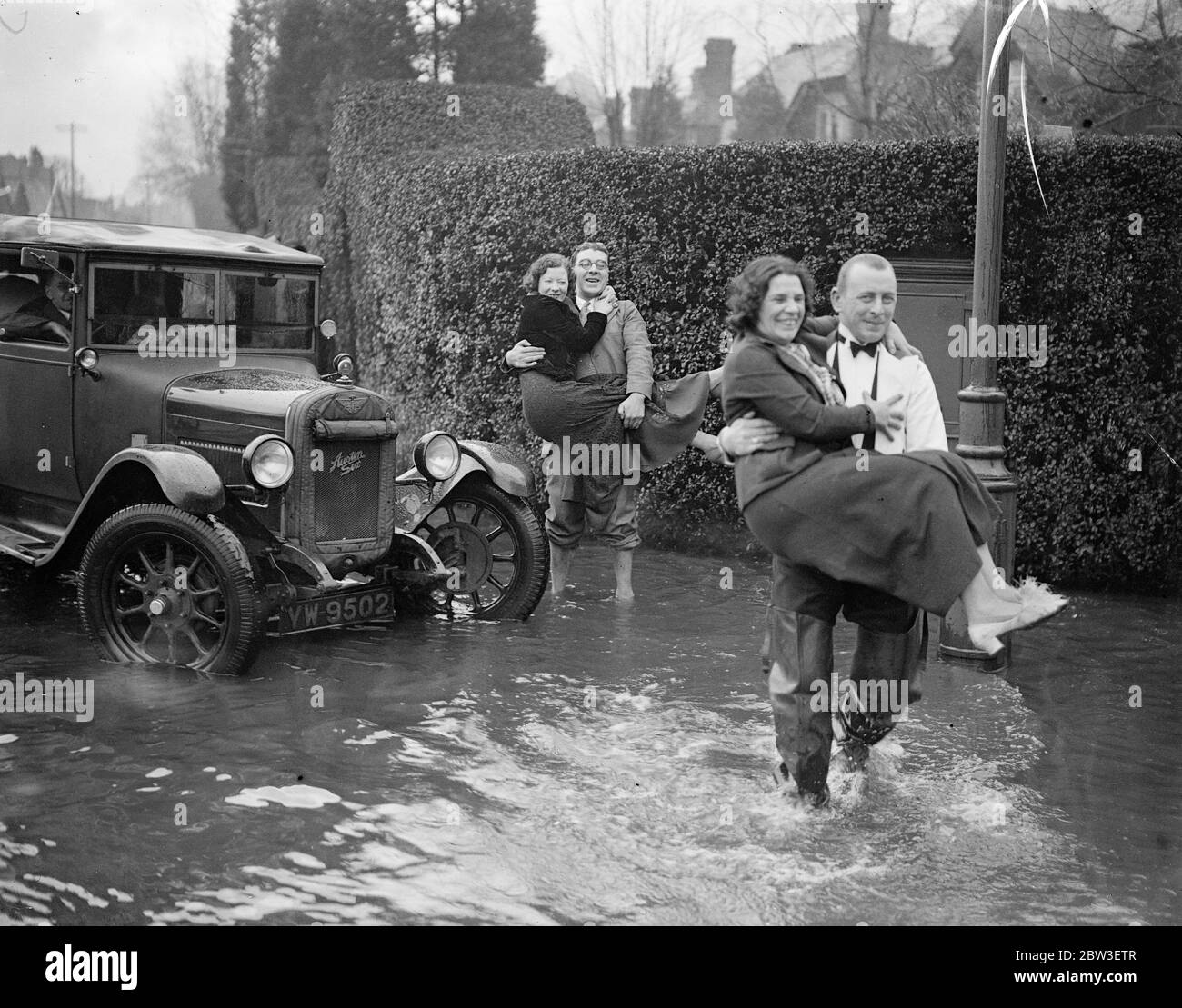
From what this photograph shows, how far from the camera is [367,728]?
17.2 ft

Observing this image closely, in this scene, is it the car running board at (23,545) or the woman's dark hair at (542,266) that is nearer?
the car running board at (23,545)

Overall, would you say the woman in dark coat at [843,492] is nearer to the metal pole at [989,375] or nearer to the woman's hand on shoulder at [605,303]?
the metal pole at [989,375]

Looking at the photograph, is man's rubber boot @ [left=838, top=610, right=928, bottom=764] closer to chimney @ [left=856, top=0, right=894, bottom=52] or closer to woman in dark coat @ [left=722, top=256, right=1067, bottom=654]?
woman in dark coat @ [left=722, top=256, right=1067, bottom=654]

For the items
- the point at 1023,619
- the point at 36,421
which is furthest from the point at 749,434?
the point at 36,421

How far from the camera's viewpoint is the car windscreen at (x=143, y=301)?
6.90m

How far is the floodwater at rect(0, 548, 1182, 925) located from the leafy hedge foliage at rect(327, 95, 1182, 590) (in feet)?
5.16

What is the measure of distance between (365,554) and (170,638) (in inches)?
41.4

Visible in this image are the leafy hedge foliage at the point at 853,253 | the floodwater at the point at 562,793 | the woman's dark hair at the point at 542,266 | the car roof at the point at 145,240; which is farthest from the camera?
the leafy hedge foliage at the point at 853,253

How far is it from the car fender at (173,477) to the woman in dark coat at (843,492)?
2.82 m

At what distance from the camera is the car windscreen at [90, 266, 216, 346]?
272 inches

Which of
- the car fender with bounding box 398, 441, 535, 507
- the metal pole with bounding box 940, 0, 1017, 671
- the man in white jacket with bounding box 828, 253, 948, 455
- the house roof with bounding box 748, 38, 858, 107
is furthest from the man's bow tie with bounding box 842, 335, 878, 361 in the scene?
the house roof with bounding box 748, 38, 858, 107

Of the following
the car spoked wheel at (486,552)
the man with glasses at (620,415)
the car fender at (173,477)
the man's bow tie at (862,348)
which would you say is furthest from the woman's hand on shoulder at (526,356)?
the man's bow tie at (862,348)
